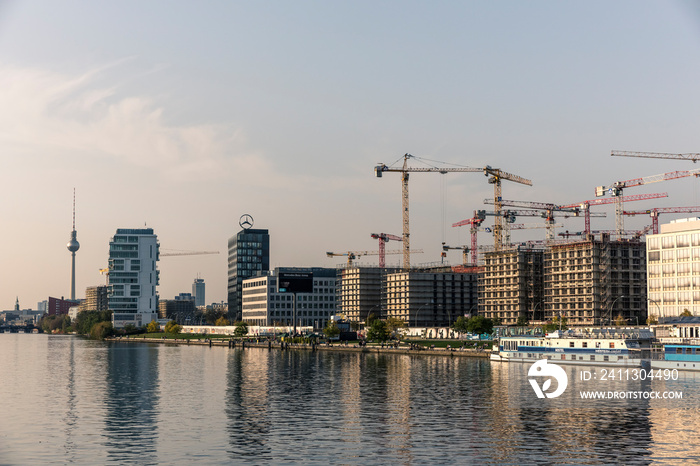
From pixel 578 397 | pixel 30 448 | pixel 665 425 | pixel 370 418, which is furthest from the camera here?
pixel 578 397

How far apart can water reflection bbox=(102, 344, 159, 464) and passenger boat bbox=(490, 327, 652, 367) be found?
70.0 m

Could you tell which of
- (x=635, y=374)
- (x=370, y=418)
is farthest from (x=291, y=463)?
(x=635, y=374)

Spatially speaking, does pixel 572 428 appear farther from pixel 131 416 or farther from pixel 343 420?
pixel 131 416

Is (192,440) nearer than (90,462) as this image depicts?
No

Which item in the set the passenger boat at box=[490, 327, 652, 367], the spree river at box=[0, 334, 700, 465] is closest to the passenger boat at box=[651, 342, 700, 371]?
the passenger boat at box=[490, 327, 652, 367]

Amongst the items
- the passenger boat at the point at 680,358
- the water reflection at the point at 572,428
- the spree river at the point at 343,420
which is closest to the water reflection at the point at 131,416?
the spree river at the point at 343,420

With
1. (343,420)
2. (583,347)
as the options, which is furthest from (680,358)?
(343,420)

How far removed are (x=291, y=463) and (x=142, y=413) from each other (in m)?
33.7

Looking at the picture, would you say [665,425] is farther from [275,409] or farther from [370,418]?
[275,409]

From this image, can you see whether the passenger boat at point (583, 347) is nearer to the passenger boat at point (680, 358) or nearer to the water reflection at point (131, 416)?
the passenger boat at point (680, 358)

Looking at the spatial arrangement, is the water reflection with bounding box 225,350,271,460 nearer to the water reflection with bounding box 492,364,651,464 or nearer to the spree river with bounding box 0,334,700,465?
the spree river with bounding box 0,334,700,465

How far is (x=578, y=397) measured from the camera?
99.8m

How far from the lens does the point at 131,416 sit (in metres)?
87.2

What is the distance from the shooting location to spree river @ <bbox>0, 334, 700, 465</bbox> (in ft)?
214
